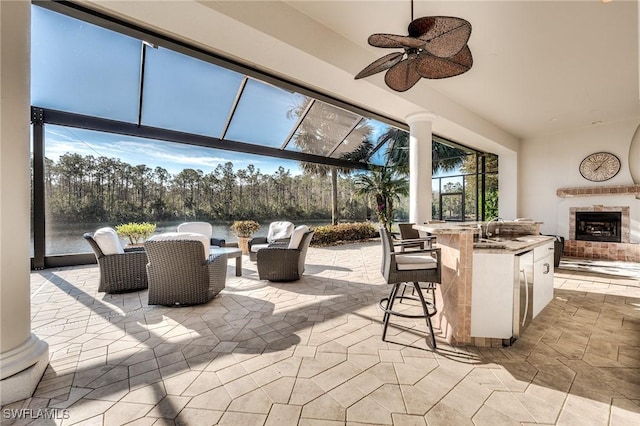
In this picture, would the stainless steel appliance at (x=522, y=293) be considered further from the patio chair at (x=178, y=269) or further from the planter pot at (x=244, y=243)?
the planter pot at (x=244, y=243)

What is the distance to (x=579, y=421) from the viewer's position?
5.28 feet

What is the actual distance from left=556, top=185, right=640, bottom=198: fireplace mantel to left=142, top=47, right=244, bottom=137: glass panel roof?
874 cm

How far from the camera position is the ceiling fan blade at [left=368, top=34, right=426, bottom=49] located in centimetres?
203

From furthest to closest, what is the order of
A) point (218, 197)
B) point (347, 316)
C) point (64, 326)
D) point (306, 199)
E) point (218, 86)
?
point (306, 199) < point (218, 197) < point (218, 86) < point (347, 316) < point (64, 326)

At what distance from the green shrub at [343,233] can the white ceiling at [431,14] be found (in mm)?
4433

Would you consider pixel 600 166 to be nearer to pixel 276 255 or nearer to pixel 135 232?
pixel 276 255

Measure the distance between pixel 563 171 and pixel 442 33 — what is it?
8.20 metres

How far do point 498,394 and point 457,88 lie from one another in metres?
4.83

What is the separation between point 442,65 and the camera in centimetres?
242

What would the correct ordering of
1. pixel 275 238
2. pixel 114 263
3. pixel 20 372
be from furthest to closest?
pixel 275 238 → pixel 114 263 → pixel 20 372

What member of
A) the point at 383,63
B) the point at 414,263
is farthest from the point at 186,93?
the point at 414,263

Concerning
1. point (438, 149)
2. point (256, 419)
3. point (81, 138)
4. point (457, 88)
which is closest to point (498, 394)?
point (256, 419)

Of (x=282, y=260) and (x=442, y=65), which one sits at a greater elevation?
(x=442, y=65)

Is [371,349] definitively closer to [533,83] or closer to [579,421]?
[579,421]
